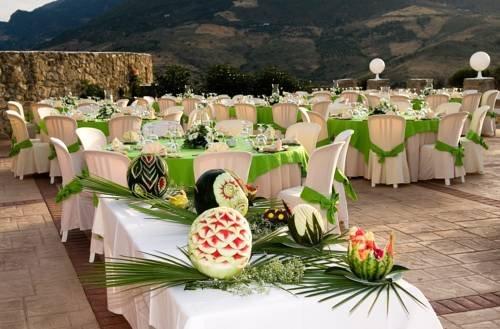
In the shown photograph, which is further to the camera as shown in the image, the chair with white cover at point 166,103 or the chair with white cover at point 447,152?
the chair with white cover at point 166,103

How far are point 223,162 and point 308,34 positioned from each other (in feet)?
151

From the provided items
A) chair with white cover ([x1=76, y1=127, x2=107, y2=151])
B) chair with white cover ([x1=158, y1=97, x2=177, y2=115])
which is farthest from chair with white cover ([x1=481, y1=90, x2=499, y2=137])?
chair with white cover ([x1=76, y1=127, x2=107, y2=151])

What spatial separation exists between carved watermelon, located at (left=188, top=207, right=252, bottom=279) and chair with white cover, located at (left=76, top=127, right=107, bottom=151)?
3.99 m

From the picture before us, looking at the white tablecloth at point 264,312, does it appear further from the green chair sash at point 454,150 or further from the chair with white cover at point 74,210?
the green chair sash at point 454,150

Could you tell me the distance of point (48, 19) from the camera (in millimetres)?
89500

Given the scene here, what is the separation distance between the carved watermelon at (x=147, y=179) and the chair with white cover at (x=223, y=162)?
4.78 feet

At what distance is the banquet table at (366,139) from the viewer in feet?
26.2

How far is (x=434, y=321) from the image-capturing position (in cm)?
212

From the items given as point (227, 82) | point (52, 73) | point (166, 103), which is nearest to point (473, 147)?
point (166, 103)

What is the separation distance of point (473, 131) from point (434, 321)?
6562 mm

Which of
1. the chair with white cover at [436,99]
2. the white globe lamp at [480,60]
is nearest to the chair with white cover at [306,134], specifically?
the chair with white cover at [436,99]

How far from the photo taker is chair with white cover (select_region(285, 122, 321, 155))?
6281mm

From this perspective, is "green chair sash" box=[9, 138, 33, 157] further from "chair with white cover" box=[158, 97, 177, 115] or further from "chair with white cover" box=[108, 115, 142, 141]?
"chair with white cover" box=[158, 97, 177, 115]

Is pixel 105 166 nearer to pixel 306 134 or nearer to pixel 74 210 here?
pixel 74 210
